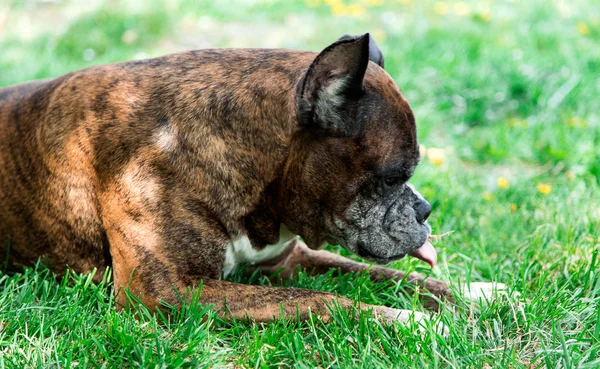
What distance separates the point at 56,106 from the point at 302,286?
1.49 m

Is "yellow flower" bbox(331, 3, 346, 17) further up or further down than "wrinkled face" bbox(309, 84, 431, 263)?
further down

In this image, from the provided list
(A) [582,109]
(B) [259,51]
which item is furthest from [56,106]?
(A) [582,109]

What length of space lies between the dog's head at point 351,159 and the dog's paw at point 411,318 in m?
0.34

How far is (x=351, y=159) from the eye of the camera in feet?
10.2

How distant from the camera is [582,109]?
5.95 metres

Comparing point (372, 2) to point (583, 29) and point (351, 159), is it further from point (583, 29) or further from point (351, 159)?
point (351, 159)

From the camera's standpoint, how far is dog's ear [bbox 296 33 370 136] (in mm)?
2881

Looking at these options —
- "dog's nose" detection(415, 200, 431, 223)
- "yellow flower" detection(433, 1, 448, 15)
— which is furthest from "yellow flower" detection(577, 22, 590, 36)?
"dog's nose" detection(415, 200, 431, 223)

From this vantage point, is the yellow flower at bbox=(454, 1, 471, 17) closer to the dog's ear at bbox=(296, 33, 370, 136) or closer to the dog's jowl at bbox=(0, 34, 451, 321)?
the dog's jowl at bbox=(0, 34, 451, 321)

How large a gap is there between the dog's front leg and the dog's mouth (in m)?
0.10

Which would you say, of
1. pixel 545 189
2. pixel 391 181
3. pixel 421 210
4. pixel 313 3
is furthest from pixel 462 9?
pixel 391 181

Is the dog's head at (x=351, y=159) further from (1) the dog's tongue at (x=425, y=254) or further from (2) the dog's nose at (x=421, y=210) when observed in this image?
(1) the dog's tongue at (x=425, y=254)

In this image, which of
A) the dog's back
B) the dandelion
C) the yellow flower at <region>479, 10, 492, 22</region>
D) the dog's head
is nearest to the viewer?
the dog's head

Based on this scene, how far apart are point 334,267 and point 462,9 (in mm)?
5545
